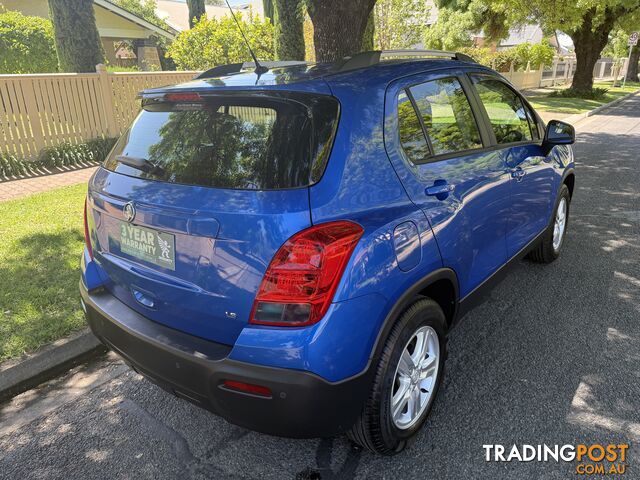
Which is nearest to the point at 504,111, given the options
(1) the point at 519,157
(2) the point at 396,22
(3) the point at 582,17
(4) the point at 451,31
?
(1) the point at 519,157

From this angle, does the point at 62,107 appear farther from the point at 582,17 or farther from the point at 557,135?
the point at 582,17

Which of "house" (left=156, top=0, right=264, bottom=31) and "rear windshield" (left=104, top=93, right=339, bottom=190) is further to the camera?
"house" (left=156, top=0, right=264, bottom=31)

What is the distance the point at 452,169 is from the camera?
256 centimetres

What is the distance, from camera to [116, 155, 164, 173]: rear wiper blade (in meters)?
2.25

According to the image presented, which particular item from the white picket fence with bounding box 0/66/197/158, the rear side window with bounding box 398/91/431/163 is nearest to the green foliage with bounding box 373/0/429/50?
the white picket fence with bounding box 0/66/197/158

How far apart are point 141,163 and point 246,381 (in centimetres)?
118

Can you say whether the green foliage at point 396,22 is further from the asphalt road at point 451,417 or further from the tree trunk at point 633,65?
the tree trunk at point 633,65

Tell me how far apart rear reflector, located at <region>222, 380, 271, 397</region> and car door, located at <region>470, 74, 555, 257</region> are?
2084 mm

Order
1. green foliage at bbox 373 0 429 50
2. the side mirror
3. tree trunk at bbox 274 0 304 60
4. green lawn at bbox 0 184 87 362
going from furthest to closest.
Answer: green foliage at bbox 373 0 429 50 < tree trunk at bbox 274 0 304 60 < the side mirror < green lawn at bbox 0 184 87 362

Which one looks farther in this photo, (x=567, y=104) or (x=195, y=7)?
(x=195, y=7)

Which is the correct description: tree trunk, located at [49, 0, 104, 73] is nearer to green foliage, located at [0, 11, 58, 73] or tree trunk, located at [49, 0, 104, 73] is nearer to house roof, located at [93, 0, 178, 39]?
green foliage, located at [0, 11, 58, 73]

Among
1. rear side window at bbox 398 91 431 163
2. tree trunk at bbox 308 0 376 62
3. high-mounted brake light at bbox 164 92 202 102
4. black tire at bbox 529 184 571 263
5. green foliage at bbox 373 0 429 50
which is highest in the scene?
green foliage at bbox 373 0 429 50

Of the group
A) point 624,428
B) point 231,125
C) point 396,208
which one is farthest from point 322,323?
point 624,428

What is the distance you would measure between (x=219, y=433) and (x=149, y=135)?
160cm
